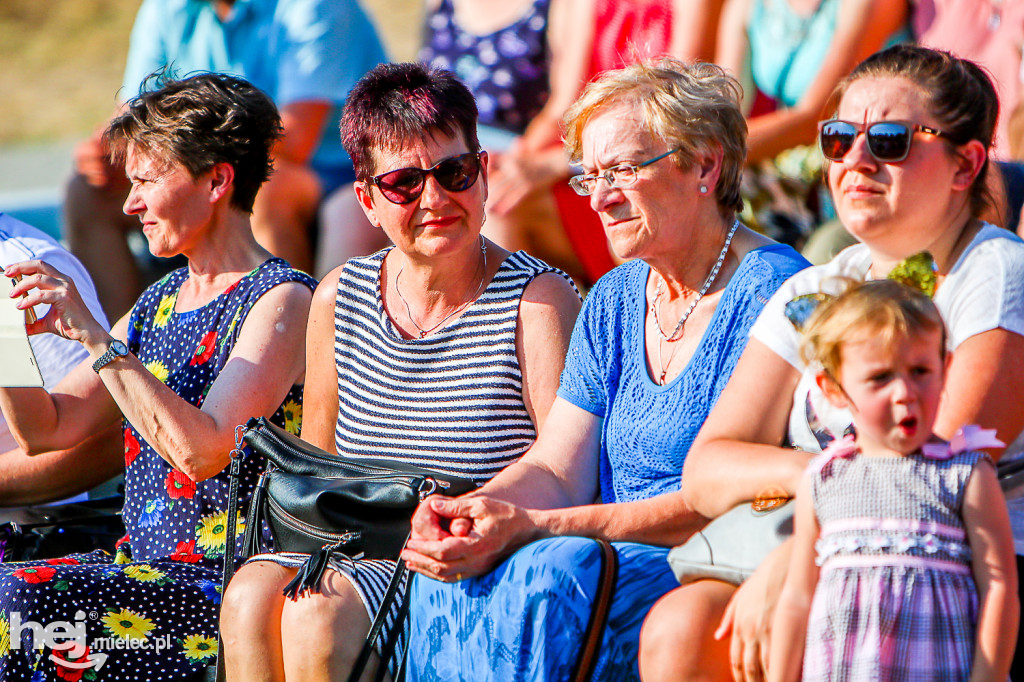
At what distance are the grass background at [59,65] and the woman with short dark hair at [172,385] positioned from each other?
8663 mm

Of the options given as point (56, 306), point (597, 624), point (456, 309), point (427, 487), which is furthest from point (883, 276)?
point (56, 306)

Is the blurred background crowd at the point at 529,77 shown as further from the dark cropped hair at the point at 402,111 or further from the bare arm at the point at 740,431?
the bare arm at the point at 740,431

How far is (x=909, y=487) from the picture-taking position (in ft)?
5.56

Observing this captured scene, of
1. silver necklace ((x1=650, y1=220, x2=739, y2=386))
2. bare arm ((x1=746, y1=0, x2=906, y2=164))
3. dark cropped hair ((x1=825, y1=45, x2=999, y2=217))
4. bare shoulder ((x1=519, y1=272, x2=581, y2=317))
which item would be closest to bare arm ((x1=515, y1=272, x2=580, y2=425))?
bare shoulder ((x1=519, y1=272, x2=581, y2=317))

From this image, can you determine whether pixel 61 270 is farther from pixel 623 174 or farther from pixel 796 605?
pixel 796 605

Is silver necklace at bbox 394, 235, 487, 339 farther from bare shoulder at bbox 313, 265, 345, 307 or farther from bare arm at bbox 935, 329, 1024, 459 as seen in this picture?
bare arm at bbox 935, 329, 1024, 459

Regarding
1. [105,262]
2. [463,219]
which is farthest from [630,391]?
[105,262]

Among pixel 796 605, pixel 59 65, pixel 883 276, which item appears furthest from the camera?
pixel 59 65

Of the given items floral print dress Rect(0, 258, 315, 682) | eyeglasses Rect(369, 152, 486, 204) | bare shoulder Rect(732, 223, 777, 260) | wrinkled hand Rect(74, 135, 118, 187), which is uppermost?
wrinkled hand Rect(74, 135, 118, 187)

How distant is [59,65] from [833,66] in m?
10.4

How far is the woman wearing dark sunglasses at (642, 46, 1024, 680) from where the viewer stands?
76.0 inches

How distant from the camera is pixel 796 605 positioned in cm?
174

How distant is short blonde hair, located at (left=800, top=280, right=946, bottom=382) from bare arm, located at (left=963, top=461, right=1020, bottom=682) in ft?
0.74

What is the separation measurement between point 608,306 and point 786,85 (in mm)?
1962
